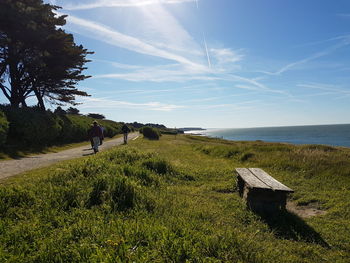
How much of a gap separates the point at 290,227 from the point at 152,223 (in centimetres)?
299

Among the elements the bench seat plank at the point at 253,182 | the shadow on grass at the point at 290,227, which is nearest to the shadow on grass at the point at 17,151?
the bench seat plank at the point at 253,182

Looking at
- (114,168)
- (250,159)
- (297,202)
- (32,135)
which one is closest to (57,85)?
(32,135)

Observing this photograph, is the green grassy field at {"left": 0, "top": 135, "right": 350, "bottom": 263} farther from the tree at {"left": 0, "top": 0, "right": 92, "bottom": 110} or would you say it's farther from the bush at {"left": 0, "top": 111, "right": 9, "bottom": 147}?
the tree at {"left": 0, "top": 0, "right": 92, "bottom": 110}

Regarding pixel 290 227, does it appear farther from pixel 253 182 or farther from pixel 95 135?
pixel 95 135

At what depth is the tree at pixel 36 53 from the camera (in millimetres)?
15086

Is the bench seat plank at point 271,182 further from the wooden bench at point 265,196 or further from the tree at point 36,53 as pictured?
the tree at point 36,53

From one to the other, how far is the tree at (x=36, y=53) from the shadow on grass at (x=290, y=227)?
18129 mm

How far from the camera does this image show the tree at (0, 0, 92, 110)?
15.1 meters

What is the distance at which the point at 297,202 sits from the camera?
5.77 m

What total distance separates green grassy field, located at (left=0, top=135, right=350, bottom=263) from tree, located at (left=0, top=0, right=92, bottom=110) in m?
14.7

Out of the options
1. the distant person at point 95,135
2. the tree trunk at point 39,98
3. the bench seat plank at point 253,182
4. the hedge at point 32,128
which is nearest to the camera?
the bench seat plank at point 253,182

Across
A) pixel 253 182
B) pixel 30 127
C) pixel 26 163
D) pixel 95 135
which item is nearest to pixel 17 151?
pixel 30 127

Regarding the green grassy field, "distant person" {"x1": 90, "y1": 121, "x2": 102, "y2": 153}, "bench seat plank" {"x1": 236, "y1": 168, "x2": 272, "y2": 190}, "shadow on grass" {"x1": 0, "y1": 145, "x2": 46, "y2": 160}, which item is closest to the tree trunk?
"shadow on grass" {"x1": 0, "y1": 145, "x2": 46, "y2": 160}

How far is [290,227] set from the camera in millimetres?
4250
